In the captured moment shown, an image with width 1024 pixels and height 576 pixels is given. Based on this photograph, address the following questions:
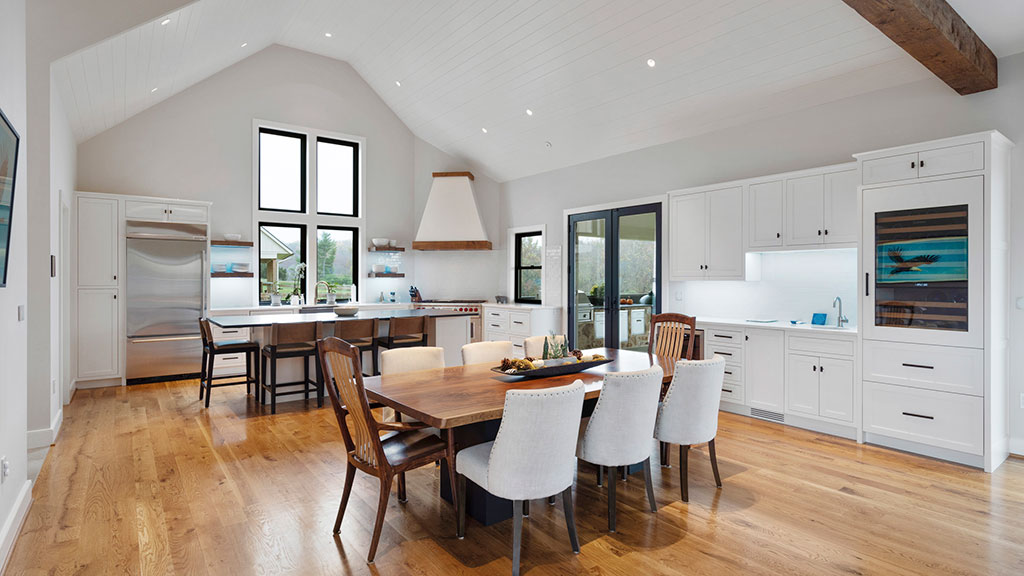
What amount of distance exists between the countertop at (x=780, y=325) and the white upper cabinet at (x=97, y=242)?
21.2ft

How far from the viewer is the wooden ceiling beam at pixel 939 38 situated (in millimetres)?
2920

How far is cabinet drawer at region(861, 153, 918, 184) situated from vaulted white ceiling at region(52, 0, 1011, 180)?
0.78m

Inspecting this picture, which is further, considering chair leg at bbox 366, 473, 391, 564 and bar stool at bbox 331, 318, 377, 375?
bar stool at bbox 331, 318, 377, 375

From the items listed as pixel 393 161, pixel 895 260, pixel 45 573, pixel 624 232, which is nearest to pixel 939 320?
pixel 895 260

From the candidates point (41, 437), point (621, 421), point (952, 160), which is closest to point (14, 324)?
point (41, 437)

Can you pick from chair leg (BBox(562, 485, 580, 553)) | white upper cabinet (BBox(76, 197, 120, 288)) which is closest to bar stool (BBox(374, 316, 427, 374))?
white upper cabinet (BBox(76, 197, 120, 288))

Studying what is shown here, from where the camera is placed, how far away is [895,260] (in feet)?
13.2

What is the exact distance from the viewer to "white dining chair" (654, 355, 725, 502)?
3.05 m

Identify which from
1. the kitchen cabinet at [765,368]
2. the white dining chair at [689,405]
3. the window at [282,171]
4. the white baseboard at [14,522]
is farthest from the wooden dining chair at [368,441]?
the window at [282,171]

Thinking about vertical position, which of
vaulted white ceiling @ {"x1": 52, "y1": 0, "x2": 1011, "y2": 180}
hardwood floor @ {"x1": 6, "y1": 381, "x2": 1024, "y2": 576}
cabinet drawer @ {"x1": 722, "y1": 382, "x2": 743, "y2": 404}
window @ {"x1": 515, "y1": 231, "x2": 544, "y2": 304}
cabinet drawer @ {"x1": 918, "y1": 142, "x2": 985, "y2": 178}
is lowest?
hardwood floor @ {"x1": 6, "y1": 381, "x2": 1024, "y2": 576}

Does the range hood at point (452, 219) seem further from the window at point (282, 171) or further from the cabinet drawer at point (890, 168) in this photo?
the cabinet drawer at point (890, 168)

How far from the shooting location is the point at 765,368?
4801 millimetres

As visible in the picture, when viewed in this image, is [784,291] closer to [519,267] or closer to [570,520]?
[570,520]

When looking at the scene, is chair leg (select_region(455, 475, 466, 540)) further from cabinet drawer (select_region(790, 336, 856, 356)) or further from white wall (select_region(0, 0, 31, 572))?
cabinet drawer (select_region(790, 336, 856, 356))
